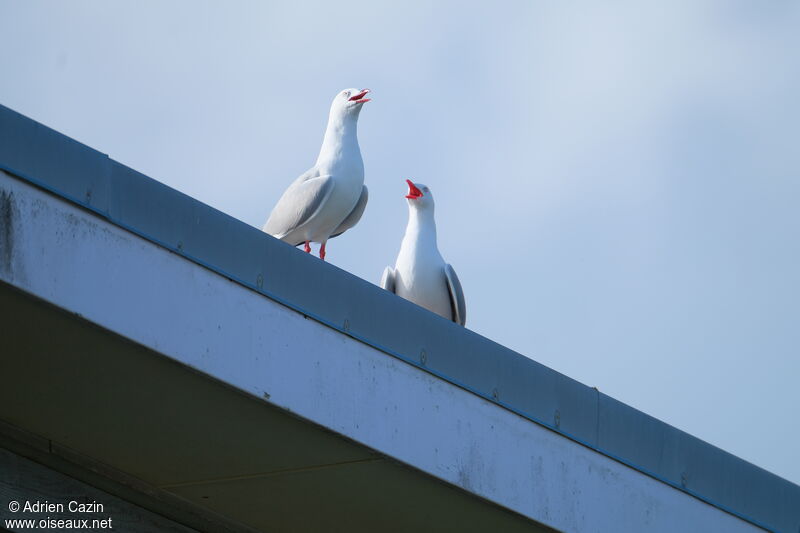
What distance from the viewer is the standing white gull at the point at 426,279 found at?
7781mm

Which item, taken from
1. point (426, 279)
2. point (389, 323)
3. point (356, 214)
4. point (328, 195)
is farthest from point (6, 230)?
point (356, 214)

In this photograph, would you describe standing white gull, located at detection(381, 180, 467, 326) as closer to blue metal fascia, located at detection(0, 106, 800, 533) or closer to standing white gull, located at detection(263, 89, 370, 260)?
standing white gull, located at detection(263, 89, 370, 260)

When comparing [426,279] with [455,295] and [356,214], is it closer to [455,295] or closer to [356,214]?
[455,295]

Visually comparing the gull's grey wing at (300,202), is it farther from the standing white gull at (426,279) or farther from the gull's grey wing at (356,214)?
the standing white gull at (426,279)

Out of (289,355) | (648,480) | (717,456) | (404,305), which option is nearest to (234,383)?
(289,355)

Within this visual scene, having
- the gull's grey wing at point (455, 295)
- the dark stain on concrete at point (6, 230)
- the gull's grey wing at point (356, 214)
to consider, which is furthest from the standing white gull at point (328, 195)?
the dark stain on concrete at point (6, 230)

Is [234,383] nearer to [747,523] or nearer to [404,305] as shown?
[404,305]

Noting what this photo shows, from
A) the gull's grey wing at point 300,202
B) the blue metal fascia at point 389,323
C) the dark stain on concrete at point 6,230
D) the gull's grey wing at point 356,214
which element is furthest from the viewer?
the gull's grey wing at point 356,214

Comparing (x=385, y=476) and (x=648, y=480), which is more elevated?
(x=648, y=480)

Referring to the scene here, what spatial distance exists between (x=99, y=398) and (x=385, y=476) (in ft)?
3.28

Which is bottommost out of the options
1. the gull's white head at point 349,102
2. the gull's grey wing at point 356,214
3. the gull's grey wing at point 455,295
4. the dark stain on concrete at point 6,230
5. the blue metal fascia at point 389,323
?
the dark stain on concrete at point 6,230

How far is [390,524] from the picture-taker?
179 inches

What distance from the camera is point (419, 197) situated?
27.5 ft

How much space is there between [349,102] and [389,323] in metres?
4.54
